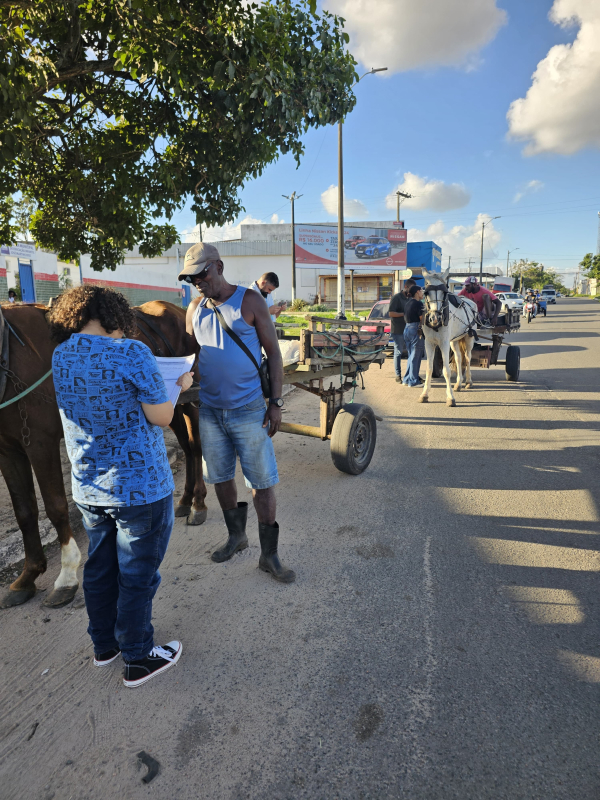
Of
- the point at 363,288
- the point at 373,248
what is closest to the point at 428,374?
Result: the point at 373,248

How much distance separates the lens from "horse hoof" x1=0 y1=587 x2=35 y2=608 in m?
3.17

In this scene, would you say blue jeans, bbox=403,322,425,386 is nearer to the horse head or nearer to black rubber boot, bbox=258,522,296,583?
the horse head

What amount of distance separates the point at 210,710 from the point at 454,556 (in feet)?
6.82

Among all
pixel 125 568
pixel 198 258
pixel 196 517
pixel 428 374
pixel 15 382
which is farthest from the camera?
pixel 428 374

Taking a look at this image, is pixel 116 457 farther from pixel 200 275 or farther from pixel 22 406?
pixel 200 275

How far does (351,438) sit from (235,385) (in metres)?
2.07

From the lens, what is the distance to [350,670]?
8.38 feet

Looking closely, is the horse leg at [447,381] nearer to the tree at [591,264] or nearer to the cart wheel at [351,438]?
the cart wheel at [351,438]

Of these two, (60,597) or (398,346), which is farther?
(398,346)

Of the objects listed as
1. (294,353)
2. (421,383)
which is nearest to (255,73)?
(294,353)

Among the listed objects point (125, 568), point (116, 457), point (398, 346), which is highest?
point (398, 346)

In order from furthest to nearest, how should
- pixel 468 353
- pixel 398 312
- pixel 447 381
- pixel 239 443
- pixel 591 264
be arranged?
pixel 591 264 → pixel 468 353 → pixel 398 312 → pixel 447 381 → pixel 239 443

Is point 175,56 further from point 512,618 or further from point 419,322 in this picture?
point 419,322

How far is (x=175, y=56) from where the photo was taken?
14.5 ft
